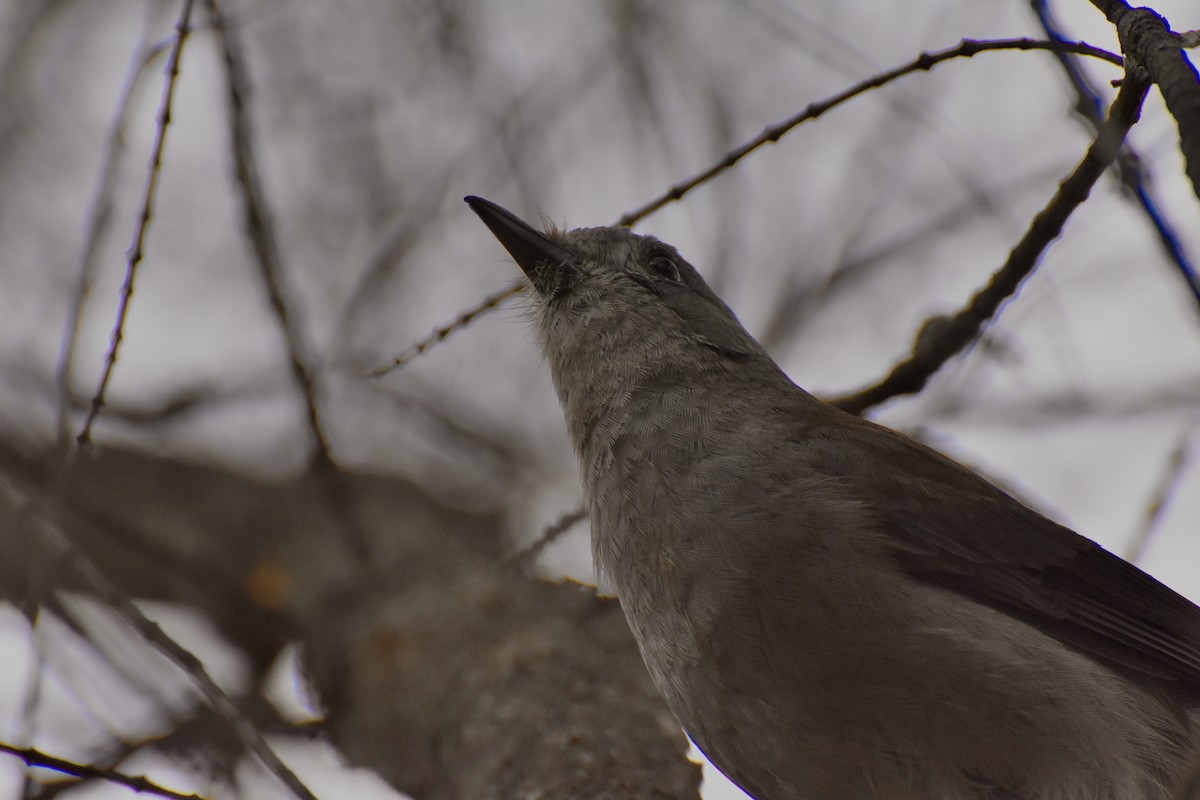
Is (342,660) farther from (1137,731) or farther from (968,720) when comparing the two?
(1137,731)

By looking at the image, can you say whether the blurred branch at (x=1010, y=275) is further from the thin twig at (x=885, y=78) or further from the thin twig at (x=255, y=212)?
the thin twig at (x=255, y=212)

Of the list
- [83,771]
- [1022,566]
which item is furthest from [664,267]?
[83,771]

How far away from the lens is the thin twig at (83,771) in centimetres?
218

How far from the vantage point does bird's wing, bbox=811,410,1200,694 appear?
9.47 ft

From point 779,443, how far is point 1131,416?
8.05 ft

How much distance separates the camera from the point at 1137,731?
2646mm

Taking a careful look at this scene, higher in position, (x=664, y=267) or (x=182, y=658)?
(x=664, y=267)

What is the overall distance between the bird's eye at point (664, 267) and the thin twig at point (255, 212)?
124 cm

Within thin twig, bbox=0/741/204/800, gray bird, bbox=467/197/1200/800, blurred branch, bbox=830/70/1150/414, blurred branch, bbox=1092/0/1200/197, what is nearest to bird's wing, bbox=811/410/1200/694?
gray bird, bbox=467/197/1200/800

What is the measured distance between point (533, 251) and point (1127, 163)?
1926 millimetres

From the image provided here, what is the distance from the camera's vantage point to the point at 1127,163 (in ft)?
9.20

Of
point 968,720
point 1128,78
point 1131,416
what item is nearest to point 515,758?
point 968,720

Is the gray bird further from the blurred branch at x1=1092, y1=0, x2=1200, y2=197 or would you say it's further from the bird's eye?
the blurred branch at x1=1092, y1=0, x2=1200, y2=197

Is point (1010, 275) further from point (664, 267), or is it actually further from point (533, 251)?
point (533, 251)
